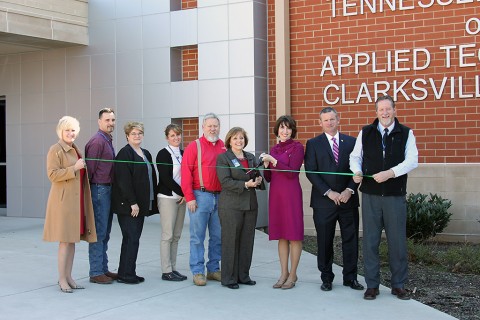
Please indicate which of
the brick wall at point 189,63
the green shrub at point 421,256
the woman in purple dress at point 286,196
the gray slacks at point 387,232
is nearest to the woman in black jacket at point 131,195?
the woman in purple dress at point 286,196

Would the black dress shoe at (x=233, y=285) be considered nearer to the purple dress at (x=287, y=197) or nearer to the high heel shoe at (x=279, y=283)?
the high heel shoe at (x=279, y=283)

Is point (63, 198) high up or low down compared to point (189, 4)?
down

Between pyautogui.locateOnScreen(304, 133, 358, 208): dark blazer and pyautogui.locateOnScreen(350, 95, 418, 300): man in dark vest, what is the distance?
27cm

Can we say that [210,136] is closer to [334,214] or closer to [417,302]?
[334,214]

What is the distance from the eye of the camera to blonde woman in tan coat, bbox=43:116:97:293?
7559 millimetres

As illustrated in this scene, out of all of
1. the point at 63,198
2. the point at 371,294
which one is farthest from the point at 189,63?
the point at 371,294

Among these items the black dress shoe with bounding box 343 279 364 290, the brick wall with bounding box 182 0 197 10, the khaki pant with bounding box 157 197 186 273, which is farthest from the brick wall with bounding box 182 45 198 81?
the black dress shoe with bounding box 343 279 364 290

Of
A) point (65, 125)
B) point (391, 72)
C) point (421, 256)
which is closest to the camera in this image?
point (65, 125)

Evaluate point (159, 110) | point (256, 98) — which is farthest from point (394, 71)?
point (159, 110)

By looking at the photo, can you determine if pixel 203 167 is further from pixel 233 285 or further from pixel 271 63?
pixel 271 63

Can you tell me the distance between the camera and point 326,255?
7.84 m

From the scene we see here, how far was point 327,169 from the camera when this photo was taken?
780 centimetres

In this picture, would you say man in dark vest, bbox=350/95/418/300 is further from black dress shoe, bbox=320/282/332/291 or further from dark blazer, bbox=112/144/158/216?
A: dark blazer, bbox=112/144/158/216

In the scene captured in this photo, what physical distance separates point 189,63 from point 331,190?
6.99 metres
